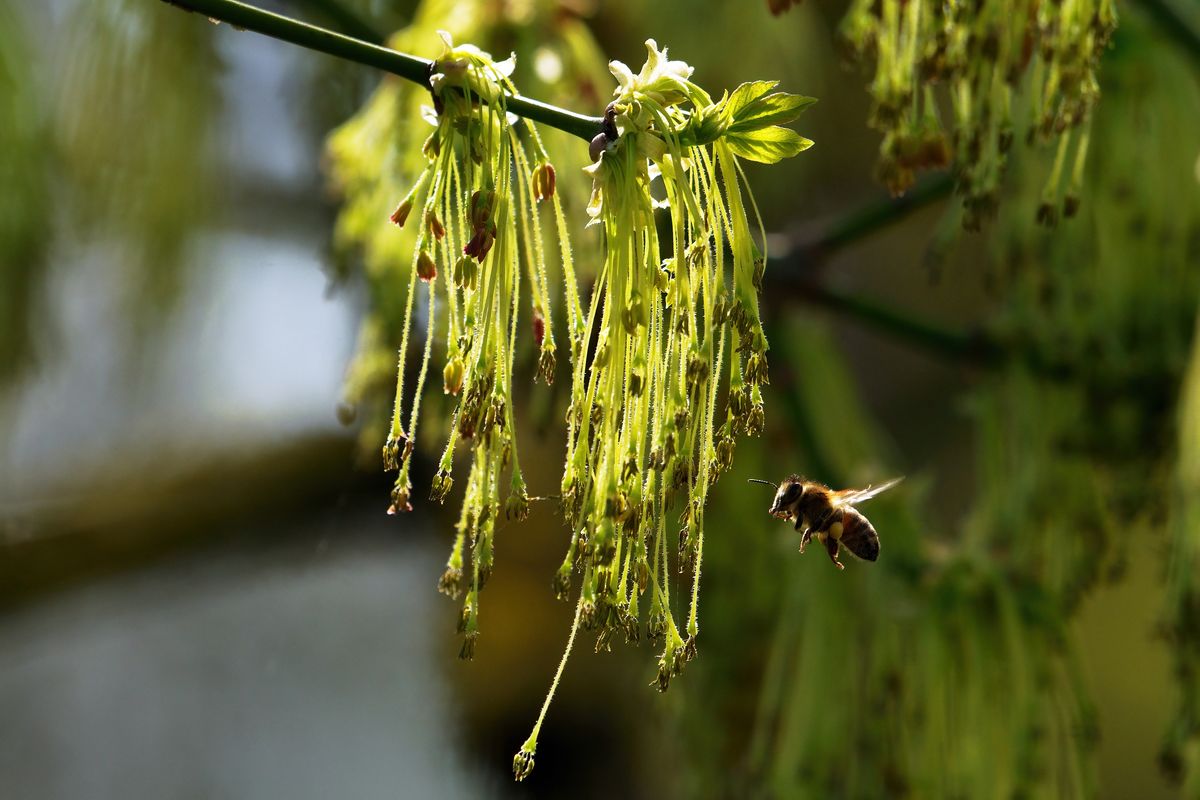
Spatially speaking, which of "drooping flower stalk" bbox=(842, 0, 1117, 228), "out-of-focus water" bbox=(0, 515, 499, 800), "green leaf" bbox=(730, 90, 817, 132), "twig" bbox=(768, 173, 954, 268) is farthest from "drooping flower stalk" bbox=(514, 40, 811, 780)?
"out-of-focus water" bbox=(0, 515, 499, 800)

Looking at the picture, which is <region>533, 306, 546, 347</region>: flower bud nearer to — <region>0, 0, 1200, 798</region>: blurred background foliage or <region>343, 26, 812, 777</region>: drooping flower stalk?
<region>343, 26, 812, 777</region>: drooping flower stalk

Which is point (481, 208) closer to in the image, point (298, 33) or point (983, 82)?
point (298, 33)

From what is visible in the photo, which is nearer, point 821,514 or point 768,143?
point 768,143

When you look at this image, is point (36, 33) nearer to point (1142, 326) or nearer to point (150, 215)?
point (150, 215)

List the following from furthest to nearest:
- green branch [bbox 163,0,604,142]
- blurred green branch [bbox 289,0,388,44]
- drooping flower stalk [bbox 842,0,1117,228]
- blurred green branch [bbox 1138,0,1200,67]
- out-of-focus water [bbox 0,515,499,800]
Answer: out-of-focus water [bbox 0,515,499,800] < blurred green branch [bbox 289,0,388,44] < blurred green branch [bbox 1138,0,1200,67] < drooping flower stalk [bbox 842,0,1117,228] < green branch [bbox 163,0,604,142]

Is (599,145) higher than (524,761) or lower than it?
higher

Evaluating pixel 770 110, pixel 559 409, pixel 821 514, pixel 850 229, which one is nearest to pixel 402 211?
pixel 770 110

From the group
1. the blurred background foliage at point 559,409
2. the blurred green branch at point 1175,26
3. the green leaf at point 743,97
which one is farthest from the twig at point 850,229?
the green leaf at point 743,97
